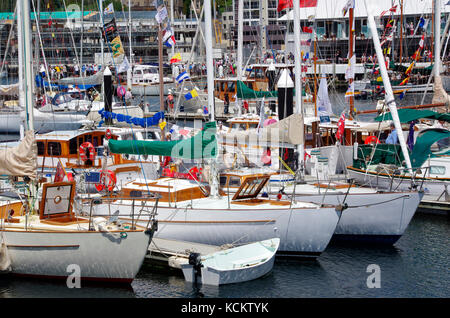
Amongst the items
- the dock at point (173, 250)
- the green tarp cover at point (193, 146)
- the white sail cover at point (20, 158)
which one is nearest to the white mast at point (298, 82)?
the green tarp cover at point (193, 146)

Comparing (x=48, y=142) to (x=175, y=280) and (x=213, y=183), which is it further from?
(x=175, y=280)

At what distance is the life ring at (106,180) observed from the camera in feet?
90.2

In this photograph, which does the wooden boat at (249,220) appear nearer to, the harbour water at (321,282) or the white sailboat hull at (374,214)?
the harbour water at (321,282)

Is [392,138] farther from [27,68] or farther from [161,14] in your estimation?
[27,68]

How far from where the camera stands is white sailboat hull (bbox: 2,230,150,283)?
67.5 ft

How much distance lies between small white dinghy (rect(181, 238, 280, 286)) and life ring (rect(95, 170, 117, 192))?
23.2 feet

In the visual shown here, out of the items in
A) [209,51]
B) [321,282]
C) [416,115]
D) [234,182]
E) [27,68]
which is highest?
[209,51]

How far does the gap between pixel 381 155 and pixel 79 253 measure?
1511 cm

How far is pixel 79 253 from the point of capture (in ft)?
68.3

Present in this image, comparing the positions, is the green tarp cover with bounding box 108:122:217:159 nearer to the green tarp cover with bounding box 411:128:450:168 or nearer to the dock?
the dock

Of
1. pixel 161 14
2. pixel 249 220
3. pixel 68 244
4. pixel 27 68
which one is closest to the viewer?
pixel 68 244

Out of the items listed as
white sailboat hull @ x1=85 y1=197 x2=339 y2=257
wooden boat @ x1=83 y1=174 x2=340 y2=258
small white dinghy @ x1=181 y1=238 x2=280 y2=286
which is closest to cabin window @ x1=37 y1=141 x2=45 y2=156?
wooden boat @ x1=83 y1=174 x2=340 y2=258

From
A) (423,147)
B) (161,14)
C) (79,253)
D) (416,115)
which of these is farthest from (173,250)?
(416,115)
